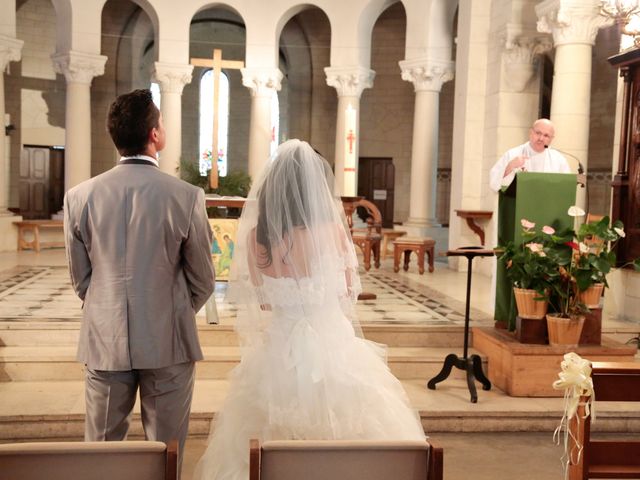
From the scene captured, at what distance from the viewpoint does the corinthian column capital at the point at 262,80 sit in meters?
13.9

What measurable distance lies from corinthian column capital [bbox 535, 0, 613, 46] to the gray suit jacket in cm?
677

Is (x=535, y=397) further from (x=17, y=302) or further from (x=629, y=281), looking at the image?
(x=17, y=302)

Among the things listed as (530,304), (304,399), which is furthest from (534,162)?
(304,399)

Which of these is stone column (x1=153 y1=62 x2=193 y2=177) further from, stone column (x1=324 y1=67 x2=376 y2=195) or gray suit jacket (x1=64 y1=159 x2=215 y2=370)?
gray suit jacket (x1=64 y1=159 x2=215 y2=370)

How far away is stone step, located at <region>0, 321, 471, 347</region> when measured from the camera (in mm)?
5734

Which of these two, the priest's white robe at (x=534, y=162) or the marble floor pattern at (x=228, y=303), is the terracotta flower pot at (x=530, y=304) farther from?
the priest's white robe at (x=534, y=162)

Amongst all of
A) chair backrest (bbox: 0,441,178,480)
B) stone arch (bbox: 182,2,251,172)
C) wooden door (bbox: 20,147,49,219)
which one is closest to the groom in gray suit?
chair backrest (bbox: 0,441,178,480)

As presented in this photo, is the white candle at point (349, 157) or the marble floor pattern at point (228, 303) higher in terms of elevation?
the white candle at point (349, 157)

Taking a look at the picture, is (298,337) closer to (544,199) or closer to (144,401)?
(144,401)

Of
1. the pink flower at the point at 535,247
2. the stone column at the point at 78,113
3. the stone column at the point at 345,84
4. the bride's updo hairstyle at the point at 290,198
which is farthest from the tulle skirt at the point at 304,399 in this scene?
the stone column at the point at 78,113

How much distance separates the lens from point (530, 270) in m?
5.07

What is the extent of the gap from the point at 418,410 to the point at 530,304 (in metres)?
1.13

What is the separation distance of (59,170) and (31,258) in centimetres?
684

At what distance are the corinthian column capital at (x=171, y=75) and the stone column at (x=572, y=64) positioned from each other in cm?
714
